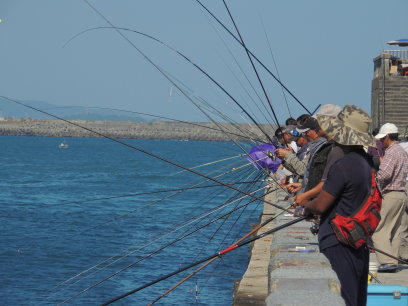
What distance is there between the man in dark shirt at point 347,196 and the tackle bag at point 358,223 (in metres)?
0.03

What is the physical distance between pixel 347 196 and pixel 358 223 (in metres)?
0.14

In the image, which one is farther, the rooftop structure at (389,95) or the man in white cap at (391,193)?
the rooftop structure at (389,95)

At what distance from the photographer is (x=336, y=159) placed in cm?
448

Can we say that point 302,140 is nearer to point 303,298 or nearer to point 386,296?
point 386,296

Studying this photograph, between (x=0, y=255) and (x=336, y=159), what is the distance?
42.7 feet

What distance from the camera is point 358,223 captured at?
13.9ft

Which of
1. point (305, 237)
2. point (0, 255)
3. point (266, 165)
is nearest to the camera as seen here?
point (305, 237)

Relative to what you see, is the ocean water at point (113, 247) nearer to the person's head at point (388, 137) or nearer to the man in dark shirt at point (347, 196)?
the person's head at point (388, 137)

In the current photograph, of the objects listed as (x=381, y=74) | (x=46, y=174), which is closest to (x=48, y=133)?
(x=46, y=174)

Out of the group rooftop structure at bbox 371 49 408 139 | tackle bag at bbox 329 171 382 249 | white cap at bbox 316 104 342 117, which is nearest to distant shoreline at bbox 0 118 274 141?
rooftop structure at bbox 371 49 408 139

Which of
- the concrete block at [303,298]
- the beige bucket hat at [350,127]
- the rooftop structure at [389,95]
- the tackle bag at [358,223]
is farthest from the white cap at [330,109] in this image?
the rooftop structure at [389,95]

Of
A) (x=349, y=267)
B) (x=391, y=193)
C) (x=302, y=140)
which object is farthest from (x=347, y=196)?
(x=391, y=193)

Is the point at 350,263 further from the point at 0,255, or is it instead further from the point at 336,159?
the point at 0,255

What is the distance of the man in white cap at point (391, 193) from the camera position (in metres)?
7.58
